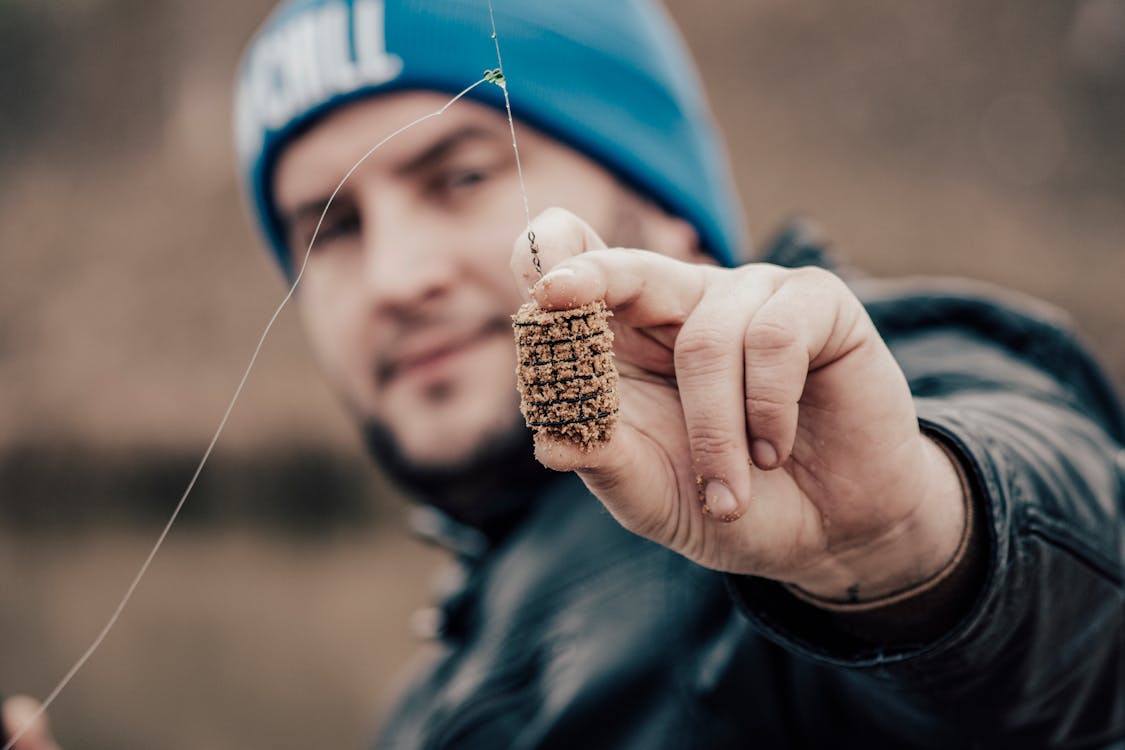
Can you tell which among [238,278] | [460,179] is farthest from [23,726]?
[238,278]

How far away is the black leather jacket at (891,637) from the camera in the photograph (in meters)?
0.90

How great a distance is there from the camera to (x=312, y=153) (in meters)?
1.78

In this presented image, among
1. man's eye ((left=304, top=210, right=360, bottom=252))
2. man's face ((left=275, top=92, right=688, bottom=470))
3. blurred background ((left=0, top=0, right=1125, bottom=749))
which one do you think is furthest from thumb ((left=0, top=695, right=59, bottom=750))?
blurred background ((left=0, top=0, right=1125, bottom=749))

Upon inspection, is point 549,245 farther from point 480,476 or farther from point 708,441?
point 480,476

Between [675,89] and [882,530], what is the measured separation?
1466 mm

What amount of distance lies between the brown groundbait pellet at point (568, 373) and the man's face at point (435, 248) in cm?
75

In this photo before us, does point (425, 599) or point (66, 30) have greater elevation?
point (66, 30)

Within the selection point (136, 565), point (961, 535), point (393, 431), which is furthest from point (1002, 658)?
point (136, 565)

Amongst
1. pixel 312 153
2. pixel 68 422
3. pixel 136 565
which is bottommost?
pixel 136 565

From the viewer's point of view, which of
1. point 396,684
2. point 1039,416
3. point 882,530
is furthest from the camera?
point 396,684

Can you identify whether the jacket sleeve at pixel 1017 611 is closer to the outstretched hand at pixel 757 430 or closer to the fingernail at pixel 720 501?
the outstretched hand at pixel 757 430

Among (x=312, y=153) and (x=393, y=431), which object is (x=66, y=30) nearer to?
(x=312, y=153)

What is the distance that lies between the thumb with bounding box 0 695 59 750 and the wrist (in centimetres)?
119

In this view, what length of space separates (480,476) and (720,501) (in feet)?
3.24
